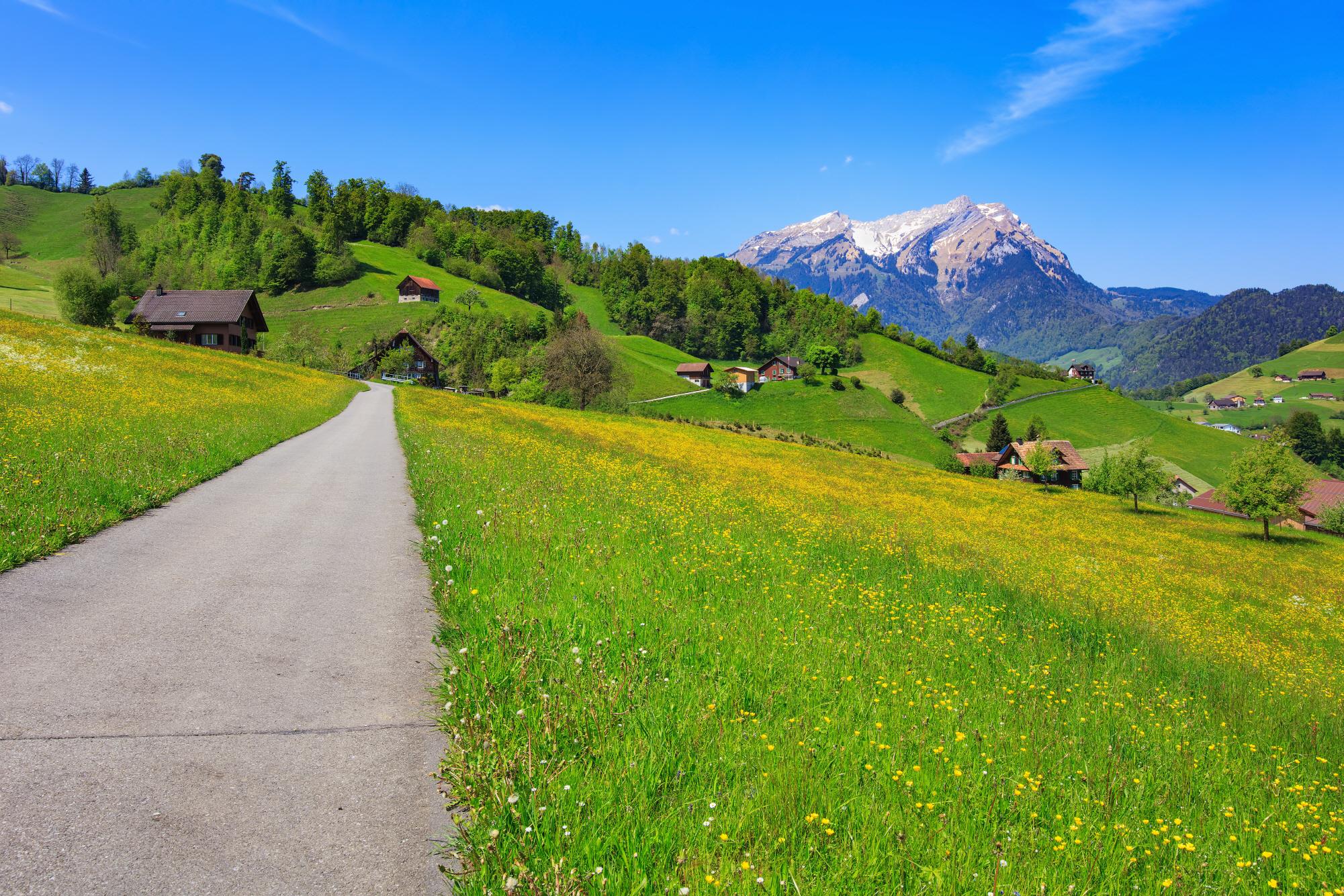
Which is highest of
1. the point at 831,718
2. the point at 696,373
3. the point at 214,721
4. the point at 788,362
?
the point at 788,362

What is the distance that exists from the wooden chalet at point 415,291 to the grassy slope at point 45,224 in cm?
5616

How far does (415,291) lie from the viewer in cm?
13488

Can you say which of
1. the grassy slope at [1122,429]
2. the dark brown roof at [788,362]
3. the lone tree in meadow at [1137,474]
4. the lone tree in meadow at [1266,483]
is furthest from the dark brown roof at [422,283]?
the lone tree in meadow at [1266,483]

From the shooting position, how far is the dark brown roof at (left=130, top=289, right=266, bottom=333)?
82.3 metres

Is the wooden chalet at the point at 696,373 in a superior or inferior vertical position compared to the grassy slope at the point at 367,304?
inferior

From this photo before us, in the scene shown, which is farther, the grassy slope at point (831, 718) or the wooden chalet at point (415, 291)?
the wooden chalet at point (415, 291)

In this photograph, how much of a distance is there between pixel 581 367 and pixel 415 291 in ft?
247

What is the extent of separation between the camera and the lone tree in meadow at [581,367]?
78.3 metres

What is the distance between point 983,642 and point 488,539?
25.8 ft

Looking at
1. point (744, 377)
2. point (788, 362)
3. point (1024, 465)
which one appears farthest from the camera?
point (788, 362)

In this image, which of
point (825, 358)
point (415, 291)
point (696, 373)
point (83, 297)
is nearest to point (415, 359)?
point (415, 291)

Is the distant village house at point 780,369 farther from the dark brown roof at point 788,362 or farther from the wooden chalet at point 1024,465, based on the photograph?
the wooden chalet at point 1024,465

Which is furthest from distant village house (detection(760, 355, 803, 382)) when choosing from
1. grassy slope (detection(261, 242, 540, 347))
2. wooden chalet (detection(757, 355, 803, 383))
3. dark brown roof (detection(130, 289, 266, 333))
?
dark brown roof (detection(130, 289, 266, 333))

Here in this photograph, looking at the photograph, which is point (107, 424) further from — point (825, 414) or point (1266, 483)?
point (825, 414)
